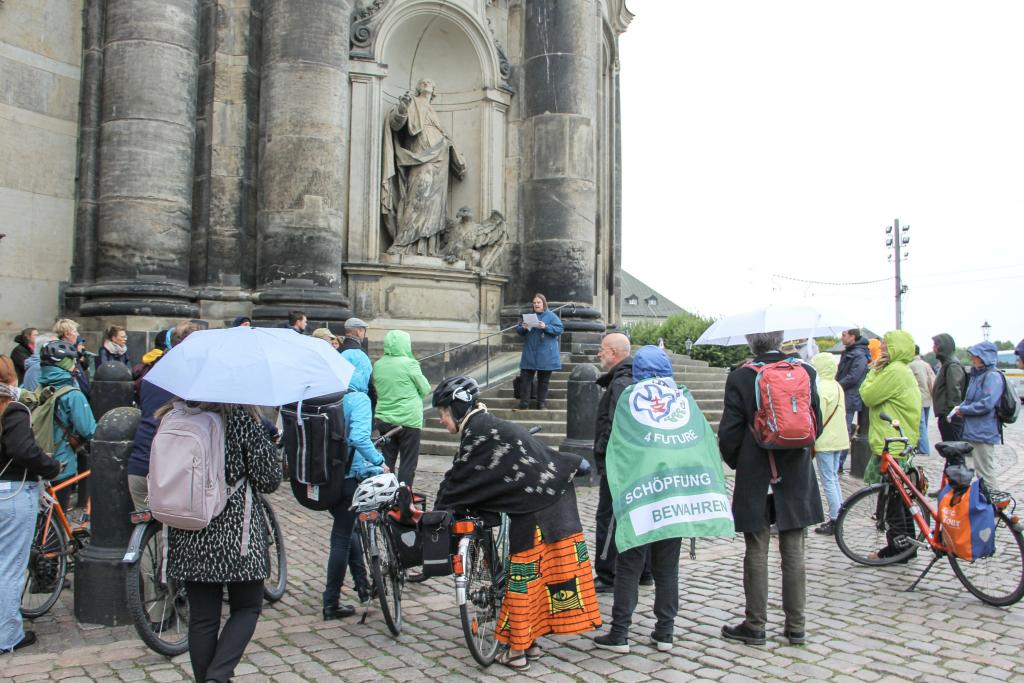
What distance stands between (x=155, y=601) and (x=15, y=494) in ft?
3.07

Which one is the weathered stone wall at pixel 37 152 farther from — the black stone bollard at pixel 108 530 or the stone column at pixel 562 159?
the black stone bollard at pixel 108 530

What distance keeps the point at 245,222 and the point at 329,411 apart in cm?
822

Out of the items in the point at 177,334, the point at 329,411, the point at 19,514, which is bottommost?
the point at 19,514

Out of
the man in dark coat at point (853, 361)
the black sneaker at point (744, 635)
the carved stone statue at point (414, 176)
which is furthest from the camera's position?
the carved stone statue at point (414, 176)

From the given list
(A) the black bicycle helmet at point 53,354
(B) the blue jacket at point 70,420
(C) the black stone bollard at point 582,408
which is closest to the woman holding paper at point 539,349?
(C) the black stone bollard at point 582,408

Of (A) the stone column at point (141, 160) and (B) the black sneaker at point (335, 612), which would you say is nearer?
(B) the black sneaker at point (335, 612)

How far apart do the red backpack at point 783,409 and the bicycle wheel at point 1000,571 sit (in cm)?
197

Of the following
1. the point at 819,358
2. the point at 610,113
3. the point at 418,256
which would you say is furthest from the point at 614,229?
the point at 819,358

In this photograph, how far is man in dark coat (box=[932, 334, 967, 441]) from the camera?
28.0ft

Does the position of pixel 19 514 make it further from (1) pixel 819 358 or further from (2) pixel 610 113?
(2) pixel 610 113

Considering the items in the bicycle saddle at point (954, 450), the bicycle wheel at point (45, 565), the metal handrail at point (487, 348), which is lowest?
the bicycle wheel at point (45, 565)

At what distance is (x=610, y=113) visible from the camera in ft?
61.3

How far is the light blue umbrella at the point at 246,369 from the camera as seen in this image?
331 centimetres

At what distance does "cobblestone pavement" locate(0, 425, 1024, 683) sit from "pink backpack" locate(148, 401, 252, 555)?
127 centimetres
